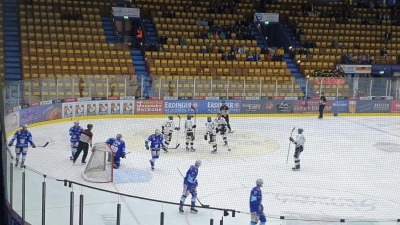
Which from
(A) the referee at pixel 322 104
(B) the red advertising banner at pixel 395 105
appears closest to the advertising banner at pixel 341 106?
(A) the referee at pixel 322 104

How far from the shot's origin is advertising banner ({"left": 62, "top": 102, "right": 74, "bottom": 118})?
1655 centimetres

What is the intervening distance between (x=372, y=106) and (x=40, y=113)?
39.3ft

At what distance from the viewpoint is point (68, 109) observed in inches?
655

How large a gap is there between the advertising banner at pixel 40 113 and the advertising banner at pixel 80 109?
544 millimetres

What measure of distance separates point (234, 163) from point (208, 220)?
6.55m

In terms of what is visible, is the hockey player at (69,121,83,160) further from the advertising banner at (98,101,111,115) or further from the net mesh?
the advertising banner at (98,101,111,115)

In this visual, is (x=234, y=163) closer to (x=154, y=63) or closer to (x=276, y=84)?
(x=276, y=84)

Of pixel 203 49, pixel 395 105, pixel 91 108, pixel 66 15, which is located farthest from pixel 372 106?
pixel 66 15

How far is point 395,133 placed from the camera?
17.3m

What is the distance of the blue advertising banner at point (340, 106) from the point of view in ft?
67.6

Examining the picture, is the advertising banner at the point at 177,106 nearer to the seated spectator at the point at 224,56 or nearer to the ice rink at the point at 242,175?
the ice rink at the point at 242,175

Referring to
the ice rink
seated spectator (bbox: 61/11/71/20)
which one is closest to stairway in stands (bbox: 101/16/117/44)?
seated spectator (bbox: 61/11/71/20)

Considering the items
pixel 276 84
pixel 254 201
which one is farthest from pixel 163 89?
pixel 254 201

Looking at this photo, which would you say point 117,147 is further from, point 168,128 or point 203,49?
point 203,49
